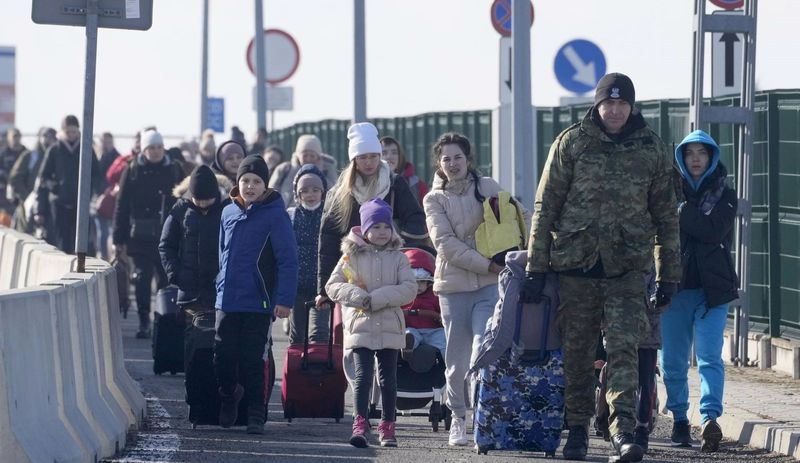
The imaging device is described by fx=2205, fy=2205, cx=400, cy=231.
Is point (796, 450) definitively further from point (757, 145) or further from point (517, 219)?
point (757, 145)

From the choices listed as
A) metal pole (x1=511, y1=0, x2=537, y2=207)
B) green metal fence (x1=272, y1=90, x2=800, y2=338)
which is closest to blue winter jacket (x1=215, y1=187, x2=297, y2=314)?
green metal fence (x1=272, y1=90, x2=800, y2=338)

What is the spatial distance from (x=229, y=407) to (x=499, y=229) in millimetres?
1987

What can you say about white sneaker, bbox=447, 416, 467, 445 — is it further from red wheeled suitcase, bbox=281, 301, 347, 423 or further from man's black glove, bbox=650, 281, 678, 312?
man's black glove, bbox=650, 281, 678, 312

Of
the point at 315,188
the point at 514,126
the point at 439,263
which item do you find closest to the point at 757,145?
the point at 514,126

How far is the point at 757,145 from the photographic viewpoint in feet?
58.9

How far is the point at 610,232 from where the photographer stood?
11.6m

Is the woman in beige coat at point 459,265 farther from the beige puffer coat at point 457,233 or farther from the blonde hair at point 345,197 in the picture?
the blonde hair at point 345,197

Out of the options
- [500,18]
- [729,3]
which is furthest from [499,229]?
[500,18]

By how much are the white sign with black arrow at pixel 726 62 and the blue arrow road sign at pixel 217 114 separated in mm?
33237

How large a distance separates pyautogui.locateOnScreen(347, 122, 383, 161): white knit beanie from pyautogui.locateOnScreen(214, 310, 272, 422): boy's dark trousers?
4.35ft

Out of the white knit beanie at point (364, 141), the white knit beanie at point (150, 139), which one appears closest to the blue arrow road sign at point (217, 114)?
the white knit beanie at point (150, 139)

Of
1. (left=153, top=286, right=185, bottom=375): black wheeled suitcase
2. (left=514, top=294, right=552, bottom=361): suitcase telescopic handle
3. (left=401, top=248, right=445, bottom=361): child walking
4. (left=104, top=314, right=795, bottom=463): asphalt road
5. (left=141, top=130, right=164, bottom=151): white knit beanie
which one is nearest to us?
(left=104, top=314, right=795, bottom=463): asphalt road

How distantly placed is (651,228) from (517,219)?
141cm

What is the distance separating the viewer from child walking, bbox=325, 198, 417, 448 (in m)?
12.6
